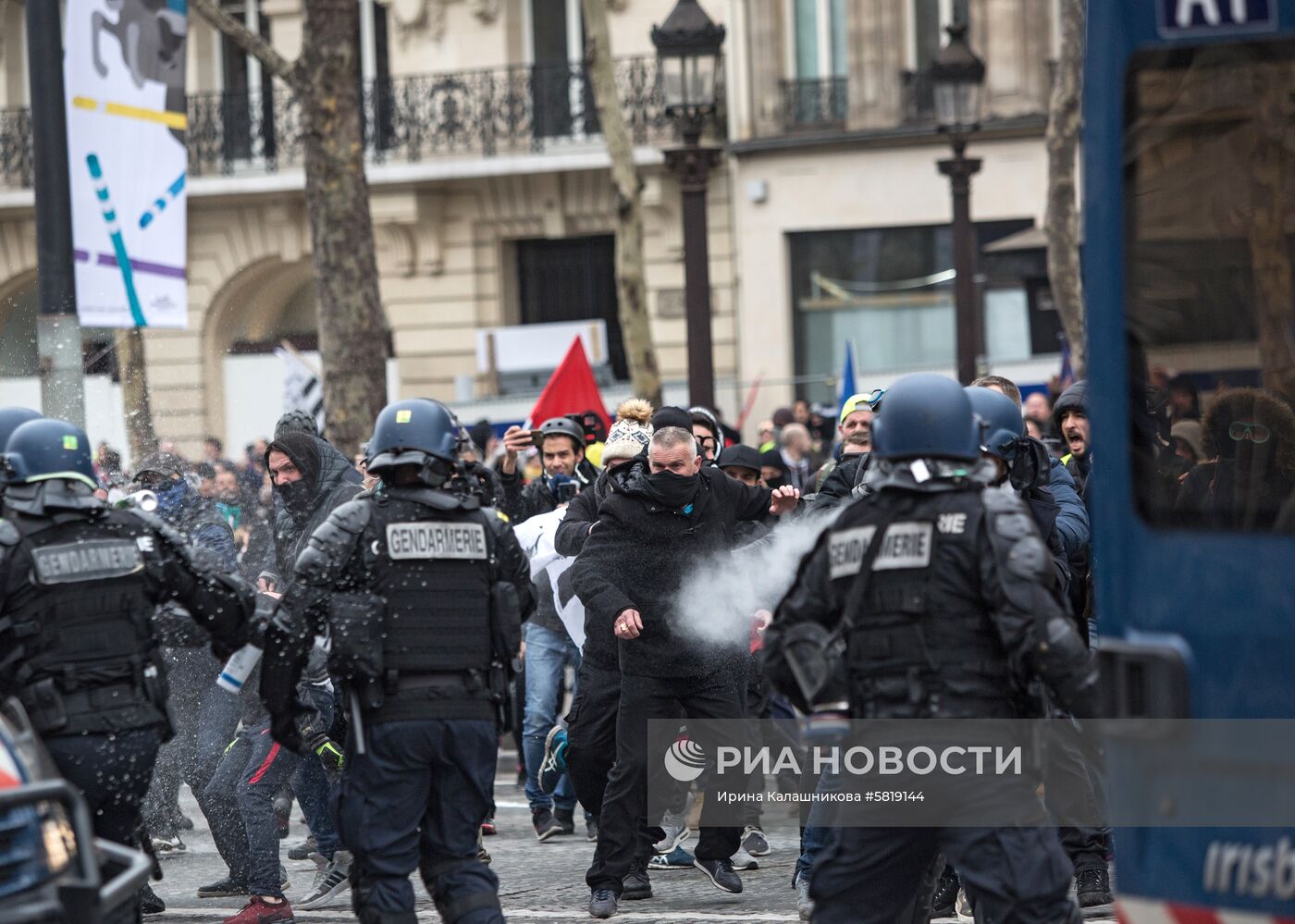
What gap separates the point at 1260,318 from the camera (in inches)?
166

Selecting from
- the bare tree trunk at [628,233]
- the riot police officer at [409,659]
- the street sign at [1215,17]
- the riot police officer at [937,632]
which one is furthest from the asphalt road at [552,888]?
the bare tree trunk at [628,233]

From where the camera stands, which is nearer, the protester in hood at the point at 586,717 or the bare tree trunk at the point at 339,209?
the protester in hood at the point at 586,717

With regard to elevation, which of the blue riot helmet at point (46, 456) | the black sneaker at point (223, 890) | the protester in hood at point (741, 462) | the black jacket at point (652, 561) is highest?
the blue riot helmet at point (46, 456)

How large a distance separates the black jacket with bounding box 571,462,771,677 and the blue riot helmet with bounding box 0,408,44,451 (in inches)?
90.9

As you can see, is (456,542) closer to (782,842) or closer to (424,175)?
(782,842)

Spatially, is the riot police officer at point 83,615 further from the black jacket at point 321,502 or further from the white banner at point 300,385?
the white banner at point 300,385

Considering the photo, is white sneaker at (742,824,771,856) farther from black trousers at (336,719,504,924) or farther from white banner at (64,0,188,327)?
white banner at (64,0,188,327)

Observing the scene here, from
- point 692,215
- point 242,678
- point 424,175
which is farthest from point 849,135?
point 242,678

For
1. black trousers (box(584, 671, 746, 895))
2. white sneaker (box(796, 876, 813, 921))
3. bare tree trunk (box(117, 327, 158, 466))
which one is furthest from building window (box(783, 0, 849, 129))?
white sneaker (box(796, 876, 813, 921))

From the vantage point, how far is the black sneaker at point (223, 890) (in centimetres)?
852

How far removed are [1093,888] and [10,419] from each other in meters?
4.15

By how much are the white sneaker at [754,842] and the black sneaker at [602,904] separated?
1.49m

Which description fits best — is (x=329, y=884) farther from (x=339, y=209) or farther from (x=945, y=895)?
(x=339, y=209)

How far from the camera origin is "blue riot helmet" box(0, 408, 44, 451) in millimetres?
6703
